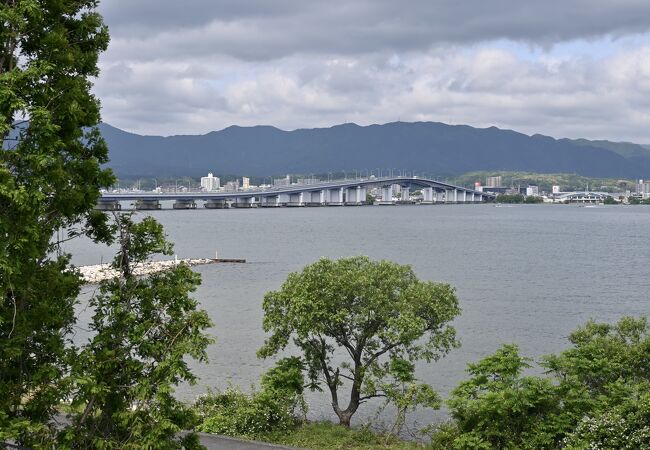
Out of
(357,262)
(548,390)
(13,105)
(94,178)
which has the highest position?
(13,105)

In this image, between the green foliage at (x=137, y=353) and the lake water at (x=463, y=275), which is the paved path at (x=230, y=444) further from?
the lake water at (x=463, y=275)

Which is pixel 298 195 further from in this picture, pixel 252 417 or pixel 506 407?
pixel 506 407

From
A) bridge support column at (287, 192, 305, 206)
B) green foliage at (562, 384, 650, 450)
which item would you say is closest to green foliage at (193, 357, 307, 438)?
green foliage at (562, 384, 650, 450)

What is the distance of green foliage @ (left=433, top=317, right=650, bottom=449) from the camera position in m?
12.4

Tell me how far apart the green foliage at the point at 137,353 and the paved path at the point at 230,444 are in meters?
4.66

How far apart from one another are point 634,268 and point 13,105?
57.2 m

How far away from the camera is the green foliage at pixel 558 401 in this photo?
12445 mm

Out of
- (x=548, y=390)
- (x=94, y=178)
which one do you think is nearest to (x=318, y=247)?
(x=548, y=390)

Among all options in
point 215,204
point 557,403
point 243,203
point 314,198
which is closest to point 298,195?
point 314,198

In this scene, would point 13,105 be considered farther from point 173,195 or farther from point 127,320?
point 173,195

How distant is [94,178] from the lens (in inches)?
354

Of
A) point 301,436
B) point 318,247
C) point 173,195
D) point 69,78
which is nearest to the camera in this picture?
point 69,78

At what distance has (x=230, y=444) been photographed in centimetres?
1409

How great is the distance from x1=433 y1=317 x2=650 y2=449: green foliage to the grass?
1.77 meters
